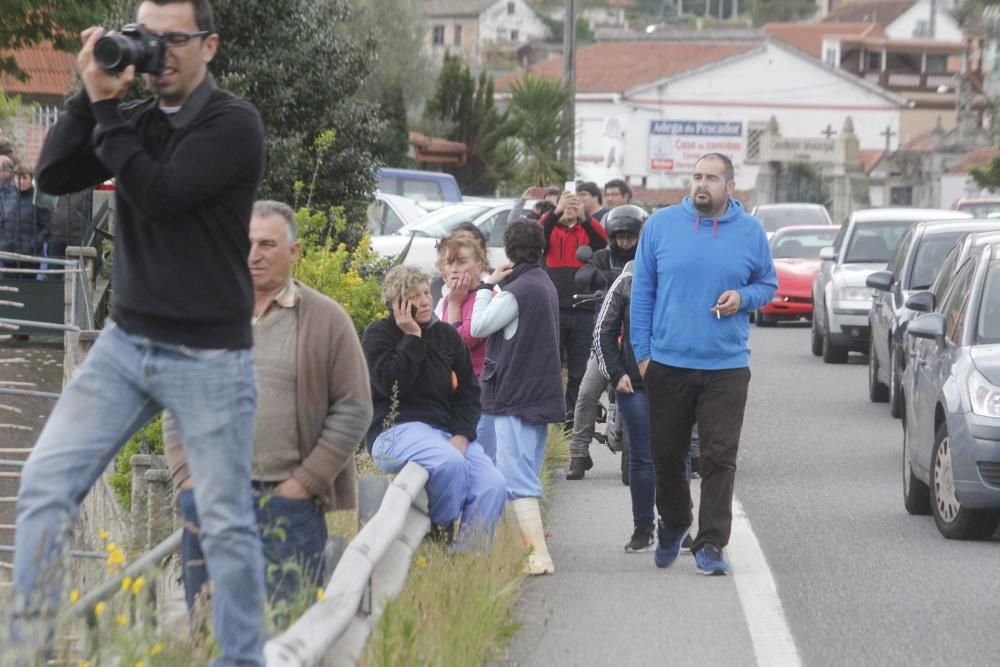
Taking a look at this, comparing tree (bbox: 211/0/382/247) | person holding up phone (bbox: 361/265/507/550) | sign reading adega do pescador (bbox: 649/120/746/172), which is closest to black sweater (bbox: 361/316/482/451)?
person holding up phone (bbox: 361/265/507/550)

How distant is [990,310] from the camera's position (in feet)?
37.5

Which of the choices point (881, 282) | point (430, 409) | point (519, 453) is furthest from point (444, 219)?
point (430, 409)

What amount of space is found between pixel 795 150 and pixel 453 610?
8172 cm

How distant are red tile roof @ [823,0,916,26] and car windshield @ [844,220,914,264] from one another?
4158 inches

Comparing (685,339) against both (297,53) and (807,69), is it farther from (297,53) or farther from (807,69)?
(807,69)

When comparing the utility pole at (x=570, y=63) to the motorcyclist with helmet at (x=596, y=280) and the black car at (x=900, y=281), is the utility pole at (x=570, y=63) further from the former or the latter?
the motorcyclist with helmet at (x=596, y=280)

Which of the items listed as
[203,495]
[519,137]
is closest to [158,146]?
[203,495]

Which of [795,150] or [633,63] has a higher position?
[633,63]

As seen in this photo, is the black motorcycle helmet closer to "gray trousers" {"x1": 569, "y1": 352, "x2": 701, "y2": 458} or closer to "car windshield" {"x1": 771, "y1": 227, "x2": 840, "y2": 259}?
"gray trousers" {"x1": 569, "y1": 352, "x2": 701, "y2": 458}

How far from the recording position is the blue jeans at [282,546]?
5.97m

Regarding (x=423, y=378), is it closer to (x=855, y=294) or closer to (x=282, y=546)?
(x=282, y=546)

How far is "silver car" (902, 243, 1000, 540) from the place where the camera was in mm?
10328

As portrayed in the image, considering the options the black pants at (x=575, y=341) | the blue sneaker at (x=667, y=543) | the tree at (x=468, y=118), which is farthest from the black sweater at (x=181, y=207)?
the tree at (x=468, y=118)

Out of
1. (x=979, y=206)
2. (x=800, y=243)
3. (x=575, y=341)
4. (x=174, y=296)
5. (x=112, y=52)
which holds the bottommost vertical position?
(x=800, y=243)
